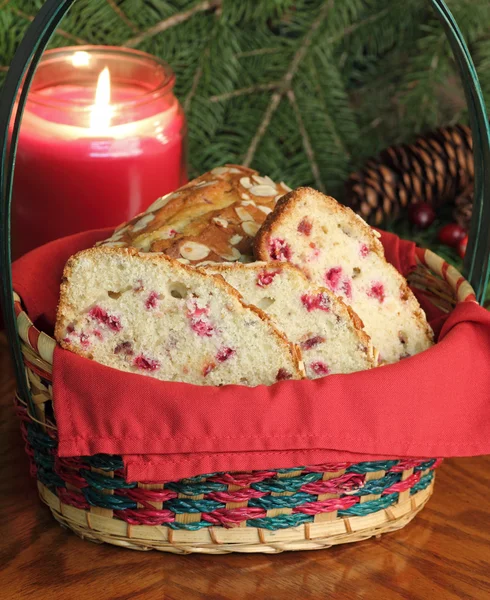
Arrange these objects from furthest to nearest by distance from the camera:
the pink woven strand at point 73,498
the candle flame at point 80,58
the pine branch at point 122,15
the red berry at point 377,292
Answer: the pine branch at point 122,15
the candle flame at point 80,58
the red berry at point 377,292
the pink woven strand at point 73,498

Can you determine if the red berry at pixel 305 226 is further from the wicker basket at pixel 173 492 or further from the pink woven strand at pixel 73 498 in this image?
A: the pink woven strand at pixel 73 498

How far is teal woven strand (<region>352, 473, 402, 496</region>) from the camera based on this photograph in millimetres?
930

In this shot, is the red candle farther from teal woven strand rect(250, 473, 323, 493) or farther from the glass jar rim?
teal woven strand rect(250, 473, 323, 493)

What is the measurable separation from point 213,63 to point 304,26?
200 mm

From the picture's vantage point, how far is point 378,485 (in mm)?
937

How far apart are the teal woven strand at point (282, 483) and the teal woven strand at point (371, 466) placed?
0.05 metres

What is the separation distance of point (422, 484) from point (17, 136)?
24.4 inches

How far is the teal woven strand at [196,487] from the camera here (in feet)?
2.88

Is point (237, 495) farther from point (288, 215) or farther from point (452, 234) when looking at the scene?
point (452, 234)

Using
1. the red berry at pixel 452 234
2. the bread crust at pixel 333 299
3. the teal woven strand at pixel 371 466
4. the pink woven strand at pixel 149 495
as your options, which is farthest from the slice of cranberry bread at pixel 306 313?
the red berry at pixel 452 234

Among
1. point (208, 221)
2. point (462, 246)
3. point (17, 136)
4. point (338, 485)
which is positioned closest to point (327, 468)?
point (338, 485)

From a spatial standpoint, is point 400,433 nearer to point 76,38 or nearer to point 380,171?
point 380,171

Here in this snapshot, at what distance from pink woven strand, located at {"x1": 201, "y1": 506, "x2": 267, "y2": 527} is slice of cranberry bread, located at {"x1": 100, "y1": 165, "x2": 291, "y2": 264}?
0.30 meters

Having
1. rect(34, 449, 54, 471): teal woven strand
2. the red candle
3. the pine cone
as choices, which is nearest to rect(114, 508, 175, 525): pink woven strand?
rect(34, 449, 54, 471): teal woven strand
